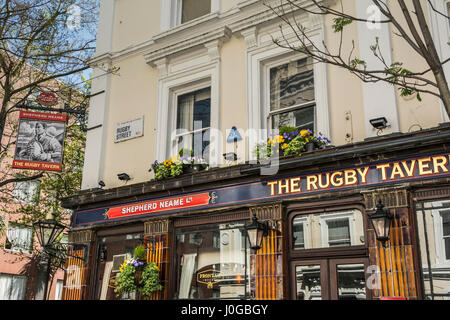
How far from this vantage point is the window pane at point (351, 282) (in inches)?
325

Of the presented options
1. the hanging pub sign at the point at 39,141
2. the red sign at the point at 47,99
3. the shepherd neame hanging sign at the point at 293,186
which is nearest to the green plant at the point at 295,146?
the shepherd neame hanging sign at the point at 293,186

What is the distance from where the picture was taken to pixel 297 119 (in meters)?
9.97

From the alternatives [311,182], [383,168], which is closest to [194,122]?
[311,182]

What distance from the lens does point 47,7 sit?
12789 millimetres

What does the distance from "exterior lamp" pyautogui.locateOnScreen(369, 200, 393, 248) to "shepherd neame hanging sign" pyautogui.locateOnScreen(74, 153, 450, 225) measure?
608 mm

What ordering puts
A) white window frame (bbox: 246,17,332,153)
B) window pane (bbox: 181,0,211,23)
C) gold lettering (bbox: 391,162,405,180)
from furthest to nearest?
window pane (bbox: 181,0,211,23)
white window frame (bbox: 246,17,332,153)
gold lettering (bbox: 391,162,405,180)

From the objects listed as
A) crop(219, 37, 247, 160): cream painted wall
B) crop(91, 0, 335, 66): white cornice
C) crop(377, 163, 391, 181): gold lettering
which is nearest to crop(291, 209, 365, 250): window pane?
crop(377, 163, 391, 181): gold lettering

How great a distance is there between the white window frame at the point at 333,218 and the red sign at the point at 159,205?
2.40 m

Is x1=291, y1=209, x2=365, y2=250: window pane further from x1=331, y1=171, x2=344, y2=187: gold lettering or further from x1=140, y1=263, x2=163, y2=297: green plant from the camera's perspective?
x1=140, y1=263, x2=163, y2=297: green plant

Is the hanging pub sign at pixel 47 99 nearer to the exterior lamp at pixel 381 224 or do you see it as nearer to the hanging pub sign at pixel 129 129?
the hanging pub sign at pixel 129 129

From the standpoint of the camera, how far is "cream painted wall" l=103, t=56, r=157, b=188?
1180cm

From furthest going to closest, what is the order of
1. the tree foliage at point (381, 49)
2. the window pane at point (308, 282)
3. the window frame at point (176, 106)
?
the window frame at point (176, 106) → the window pane at point (308, 282) → the tree foliage at point (381, 49)

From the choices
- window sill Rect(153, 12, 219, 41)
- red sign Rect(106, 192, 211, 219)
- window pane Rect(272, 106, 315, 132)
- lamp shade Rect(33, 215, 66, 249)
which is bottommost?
lamp shade Rect(33, 215, 66, 249)

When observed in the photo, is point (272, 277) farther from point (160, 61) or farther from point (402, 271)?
point (160, 61)
